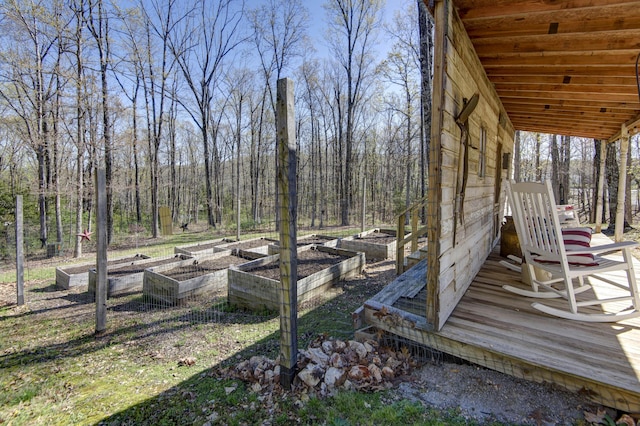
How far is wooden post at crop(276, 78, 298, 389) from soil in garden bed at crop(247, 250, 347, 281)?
7.36 feet

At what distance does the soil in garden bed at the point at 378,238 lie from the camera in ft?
24.8

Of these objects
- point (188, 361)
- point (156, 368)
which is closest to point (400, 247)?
point (188, 361)

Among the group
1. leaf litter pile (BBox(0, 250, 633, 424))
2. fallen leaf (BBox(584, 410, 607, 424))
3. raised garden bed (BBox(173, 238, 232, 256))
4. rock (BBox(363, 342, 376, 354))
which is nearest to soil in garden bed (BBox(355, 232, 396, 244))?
leaf litter pile (BBox(0, 250, 633, 424))

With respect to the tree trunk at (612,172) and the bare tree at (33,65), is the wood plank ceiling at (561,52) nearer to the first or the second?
the tree trunk at (612,172)

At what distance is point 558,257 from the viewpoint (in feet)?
7.91

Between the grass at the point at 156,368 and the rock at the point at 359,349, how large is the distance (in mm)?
378

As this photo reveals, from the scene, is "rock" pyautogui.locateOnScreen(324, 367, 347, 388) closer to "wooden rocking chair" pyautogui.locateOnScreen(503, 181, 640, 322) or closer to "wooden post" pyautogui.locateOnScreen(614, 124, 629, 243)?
→ "wooden rocking chair" pyautogui.locateOnScreen(503, 181, 640, 322)

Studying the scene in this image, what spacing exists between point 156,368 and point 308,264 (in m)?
3.06

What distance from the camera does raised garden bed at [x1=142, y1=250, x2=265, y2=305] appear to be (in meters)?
4.40

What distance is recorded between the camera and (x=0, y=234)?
8297 mm

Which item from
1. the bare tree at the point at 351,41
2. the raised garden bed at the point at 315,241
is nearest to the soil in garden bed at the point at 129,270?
the raised garden bed at the point at 315,241

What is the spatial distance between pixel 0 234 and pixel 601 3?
12771 mm

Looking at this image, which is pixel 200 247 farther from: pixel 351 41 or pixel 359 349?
pixel 351 41

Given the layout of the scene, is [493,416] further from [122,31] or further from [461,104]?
[122,31]
